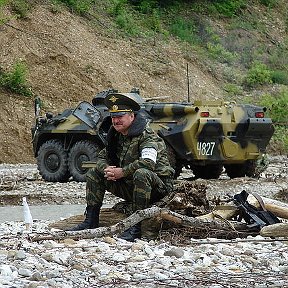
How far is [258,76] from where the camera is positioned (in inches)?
1522

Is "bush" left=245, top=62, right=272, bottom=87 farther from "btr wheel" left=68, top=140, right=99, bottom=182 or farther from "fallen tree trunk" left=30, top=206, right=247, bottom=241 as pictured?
"fallen tree trunk" left=30, top=206, right=247, bottom=241

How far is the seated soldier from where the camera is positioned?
914 cm

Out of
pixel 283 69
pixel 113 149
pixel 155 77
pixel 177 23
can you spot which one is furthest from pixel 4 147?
pixel 113 149

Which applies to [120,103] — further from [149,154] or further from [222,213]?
[222,213]

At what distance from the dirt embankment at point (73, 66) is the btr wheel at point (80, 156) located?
8.95 m

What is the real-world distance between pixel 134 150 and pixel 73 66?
78.9 ft

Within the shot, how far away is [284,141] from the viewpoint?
33000mm

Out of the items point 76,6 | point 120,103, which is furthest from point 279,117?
point 120,103

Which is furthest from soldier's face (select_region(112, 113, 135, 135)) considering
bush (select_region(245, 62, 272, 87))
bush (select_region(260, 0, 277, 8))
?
bush (select_region(260, 0, 277, 8))

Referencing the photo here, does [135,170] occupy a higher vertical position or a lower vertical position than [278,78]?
lower

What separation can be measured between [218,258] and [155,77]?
90.8 feet

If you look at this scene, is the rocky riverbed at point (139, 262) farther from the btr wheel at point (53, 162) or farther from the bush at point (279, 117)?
the bush at point (279, 117)

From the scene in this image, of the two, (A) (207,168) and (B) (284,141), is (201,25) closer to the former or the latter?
(B) (284,141)

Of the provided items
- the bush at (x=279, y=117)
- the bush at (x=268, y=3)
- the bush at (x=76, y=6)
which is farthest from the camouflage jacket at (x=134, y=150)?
the bush at (x=268, y=3)
